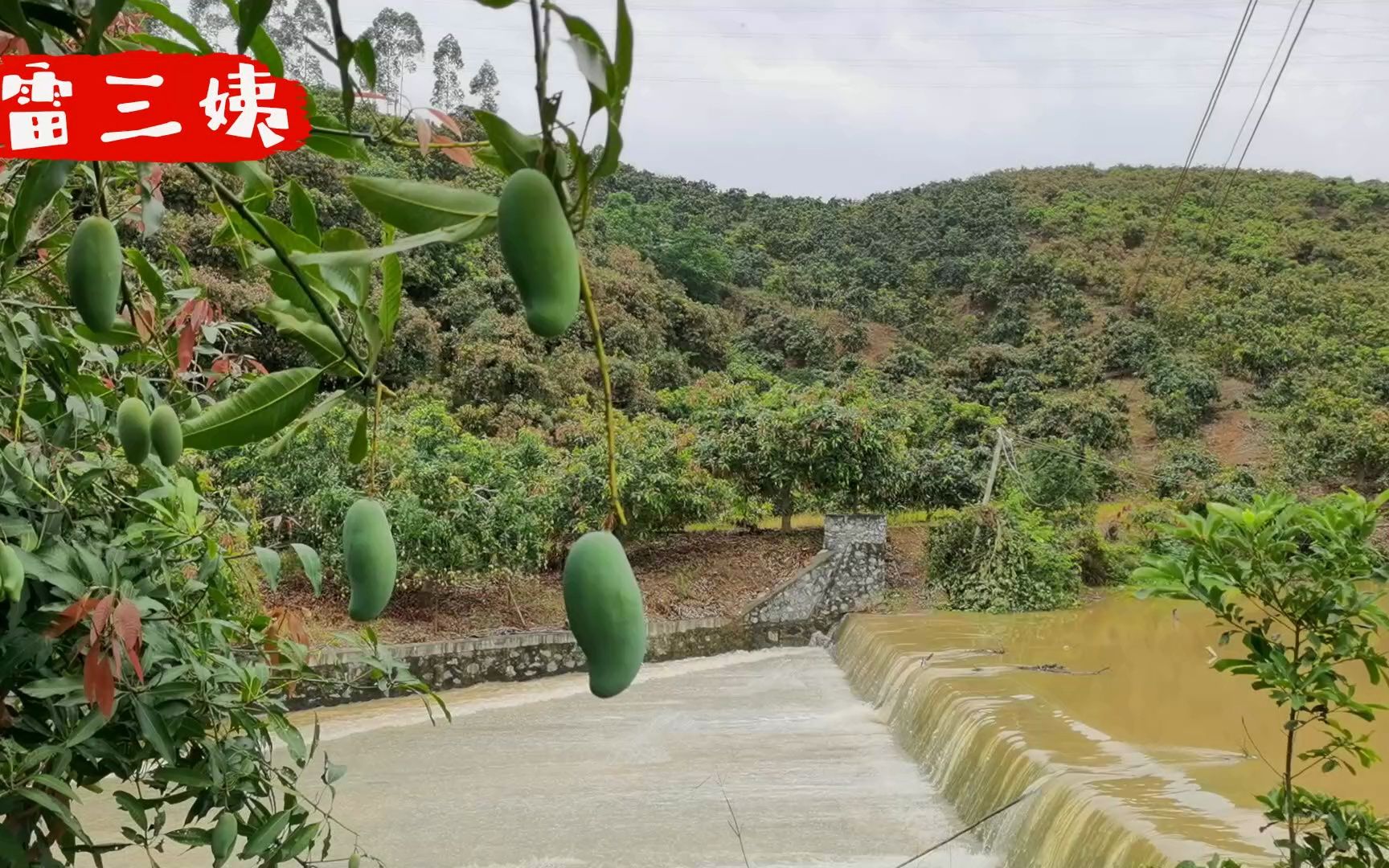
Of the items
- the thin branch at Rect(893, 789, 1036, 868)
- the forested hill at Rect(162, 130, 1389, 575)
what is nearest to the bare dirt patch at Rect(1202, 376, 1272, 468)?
the forested hill at Rect(162, 130, 1389, 575)

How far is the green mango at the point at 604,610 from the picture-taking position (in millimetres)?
422

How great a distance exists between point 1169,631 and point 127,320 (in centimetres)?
679

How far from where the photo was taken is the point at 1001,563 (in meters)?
7.64

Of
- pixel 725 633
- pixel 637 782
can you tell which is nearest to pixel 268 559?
pixel 637 782

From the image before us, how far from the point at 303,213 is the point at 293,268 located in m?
0.18

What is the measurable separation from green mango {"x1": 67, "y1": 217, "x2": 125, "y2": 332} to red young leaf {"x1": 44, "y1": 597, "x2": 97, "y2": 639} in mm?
431

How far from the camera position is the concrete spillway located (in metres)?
3.82

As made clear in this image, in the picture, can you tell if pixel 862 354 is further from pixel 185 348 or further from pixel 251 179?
pixel 251 179

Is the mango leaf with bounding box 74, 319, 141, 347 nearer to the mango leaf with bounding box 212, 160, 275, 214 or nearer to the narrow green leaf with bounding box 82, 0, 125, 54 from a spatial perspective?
the mango leaf with bounding box 212, 160, 275, 214

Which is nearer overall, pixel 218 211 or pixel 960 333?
pixel 218 211

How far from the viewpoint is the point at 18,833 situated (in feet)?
3.08

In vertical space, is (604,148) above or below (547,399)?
above

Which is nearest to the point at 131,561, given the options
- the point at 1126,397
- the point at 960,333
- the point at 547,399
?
the point at 547,399

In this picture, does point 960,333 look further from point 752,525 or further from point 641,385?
point 752,525
